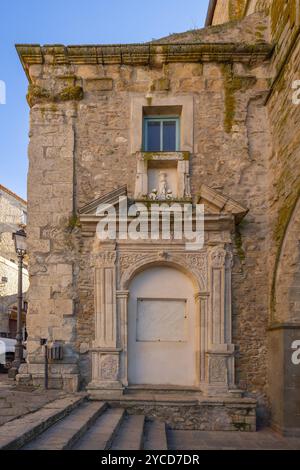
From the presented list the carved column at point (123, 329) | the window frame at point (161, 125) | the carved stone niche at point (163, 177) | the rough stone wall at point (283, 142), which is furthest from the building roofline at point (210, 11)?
the carved column at point (123, 329)

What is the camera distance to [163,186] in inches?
288

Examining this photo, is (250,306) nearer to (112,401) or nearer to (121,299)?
(121,299)

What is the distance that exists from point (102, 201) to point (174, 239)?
1.30 meters

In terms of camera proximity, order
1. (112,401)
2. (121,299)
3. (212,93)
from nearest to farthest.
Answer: (112,401) < (121,299) < (212,93)

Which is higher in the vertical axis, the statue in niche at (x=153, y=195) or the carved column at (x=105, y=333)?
the statue in niche at (x=153, y=195)

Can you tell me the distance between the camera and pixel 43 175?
7.34 meters

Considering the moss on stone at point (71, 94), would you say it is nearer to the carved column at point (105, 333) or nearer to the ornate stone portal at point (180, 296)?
the ornate stone portal at point (180, 296)

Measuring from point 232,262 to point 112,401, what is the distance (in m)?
2.82

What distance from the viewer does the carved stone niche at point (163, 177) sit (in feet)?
23.7

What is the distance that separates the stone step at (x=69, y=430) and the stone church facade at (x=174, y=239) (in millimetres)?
704

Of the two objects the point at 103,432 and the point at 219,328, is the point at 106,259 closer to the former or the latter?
the point at 219,328

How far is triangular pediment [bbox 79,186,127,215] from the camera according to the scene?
22.8ft

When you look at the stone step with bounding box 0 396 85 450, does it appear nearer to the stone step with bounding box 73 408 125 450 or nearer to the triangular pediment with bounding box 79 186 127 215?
the stone step with bounding box 73 408 125 450
